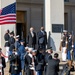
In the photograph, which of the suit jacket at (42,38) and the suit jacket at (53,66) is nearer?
the suit jacket at (53,66)

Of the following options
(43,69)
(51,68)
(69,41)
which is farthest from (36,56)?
(69,41)

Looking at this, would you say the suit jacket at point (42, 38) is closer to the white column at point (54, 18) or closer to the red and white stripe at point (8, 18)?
the white column at point (54, 18)

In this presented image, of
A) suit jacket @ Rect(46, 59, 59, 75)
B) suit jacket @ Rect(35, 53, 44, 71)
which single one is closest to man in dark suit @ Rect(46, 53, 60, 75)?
suit jacket @ Rect(46, 59, 59, 75)

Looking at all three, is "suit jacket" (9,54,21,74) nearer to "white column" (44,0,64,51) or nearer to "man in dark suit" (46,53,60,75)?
"man in dark suit" (46,53,60,75)

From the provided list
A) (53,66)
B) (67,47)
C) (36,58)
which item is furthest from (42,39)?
(53,66)

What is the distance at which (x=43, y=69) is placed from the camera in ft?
65.7

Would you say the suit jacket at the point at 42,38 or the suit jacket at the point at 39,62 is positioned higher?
the suit jacket at the point at 42,38

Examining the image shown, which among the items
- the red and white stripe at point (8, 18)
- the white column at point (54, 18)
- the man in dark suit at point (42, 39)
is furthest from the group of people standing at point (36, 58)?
the white column at point (54, 18)

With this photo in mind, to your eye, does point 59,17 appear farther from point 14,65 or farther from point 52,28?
point 14,65

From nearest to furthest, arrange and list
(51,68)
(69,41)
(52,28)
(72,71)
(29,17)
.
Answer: (51,68) < (72,71) < (69,41) < (52,28) < (29,17)

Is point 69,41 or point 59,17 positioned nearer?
point 69,41

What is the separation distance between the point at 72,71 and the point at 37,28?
52.5 ft

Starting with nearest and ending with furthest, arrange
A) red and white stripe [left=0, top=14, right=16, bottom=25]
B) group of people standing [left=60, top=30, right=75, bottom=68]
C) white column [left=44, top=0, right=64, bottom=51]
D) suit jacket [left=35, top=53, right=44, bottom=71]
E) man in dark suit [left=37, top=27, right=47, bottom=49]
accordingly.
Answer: red and white stripe [left=0, top=14, right=16, bottom=25] → suit jacket [left=35, top=53, right=44, bottom=71] → group of people standing [left=60, top=30, right=75, bottom=68] → man in dark suit [left=37, top=27, right=47, bottom=49] → white column [left=44, top=0, right=64, bottom=51]

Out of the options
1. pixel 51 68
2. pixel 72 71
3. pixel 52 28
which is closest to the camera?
pixel 51 68
